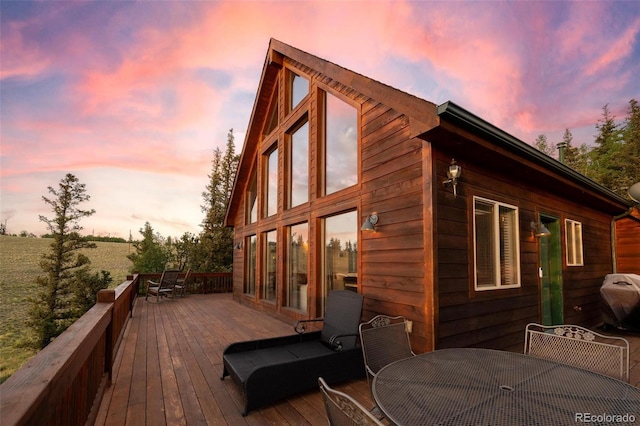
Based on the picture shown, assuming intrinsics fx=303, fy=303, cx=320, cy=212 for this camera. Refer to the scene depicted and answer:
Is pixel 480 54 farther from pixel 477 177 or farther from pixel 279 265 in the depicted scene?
pixel 279 265

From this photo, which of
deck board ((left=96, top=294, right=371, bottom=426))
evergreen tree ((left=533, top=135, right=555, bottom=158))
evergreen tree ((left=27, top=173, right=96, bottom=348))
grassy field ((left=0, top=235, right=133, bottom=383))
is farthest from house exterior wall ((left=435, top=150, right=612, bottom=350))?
evergreen tree ((left=533, top=135, right=555, bottom=158))

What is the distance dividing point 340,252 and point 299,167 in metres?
2.47

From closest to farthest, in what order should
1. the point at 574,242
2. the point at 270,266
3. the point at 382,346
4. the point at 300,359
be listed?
the point at 382,346, the point at 300,359, the point at 574,242, the point at 270,266

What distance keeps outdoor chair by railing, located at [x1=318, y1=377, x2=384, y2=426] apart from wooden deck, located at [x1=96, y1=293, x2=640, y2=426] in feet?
5.42

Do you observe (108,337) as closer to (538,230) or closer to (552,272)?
(538,230)

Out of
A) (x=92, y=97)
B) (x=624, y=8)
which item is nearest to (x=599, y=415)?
(x=92, y=97)

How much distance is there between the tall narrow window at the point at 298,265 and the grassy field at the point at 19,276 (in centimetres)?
1288

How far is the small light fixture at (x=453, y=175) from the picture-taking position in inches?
135

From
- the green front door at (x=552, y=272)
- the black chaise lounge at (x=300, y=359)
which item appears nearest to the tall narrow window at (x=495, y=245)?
the green front door at (x=552, y=272)

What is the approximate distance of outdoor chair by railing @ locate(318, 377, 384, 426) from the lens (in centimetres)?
100

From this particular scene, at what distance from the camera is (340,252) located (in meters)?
5.11

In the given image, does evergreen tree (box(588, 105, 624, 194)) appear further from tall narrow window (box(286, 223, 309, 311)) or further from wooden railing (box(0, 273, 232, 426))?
wooden railing (box(0, 273, 232, 426))

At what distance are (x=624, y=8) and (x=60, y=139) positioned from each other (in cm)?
1538
